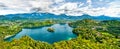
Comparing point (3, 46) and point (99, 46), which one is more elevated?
point (3, 46)

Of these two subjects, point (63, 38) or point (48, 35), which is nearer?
point (63, 38)

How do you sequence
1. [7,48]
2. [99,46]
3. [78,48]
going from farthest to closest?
[99,46], [78,48], [7,48]

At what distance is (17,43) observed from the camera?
1857 inches

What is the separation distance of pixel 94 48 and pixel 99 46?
304cm

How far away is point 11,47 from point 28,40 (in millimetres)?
8948

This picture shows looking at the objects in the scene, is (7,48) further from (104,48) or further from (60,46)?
(104,48)

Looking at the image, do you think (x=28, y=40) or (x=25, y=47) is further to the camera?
(x=28, y=40)

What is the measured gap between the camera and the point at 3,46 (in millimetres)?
44156

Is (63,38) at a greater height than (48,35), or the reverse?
(63,38)

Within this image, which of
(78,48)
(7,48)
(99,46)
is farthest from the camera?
(99,46)

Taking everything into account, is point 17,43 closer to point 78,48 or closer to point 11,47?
point 11,47

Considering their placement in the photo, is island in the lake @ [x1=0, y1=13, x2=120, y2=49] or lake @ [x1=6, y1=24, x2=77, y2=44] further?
lake @ [x1=6, y1=24, x2=77, y2=44]

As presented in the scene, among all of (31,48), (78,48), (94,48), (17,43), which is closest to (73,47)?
(78,48)

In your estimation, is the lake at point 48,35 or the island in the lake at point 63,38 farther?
the lake at point 48,35
